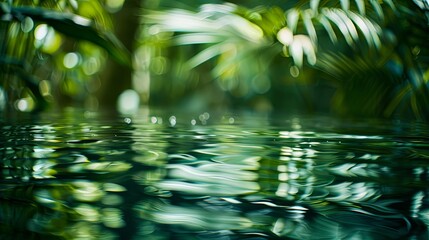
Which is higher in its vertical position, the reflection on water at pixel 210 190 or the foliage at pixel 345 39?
the foliage at pixel 345 39

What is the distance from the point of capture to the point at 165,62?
11.2ft

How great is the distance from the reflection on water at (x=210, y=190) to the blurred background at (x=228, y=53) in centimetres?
24

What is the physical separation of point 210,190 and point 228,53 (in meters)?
2.37

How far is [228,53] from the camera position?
2.70m

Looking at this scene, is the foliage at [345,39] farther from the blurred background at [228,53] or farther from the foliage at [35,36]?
the foliage at [35,36]

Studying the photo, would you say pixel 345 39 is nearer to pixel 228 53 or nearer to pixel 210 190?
pixel 228 53

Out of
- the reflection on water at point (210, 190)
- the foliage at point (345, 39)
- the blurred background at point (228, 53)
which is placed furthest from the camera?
the foliage at point (345, 39)

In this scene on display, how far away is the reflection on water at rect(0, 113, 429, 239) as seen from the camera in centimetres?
27

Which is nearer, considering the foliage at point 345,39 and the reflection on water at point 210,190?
the reflection on water at point 210,190

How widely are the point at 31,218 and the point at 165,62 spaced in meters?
3.18

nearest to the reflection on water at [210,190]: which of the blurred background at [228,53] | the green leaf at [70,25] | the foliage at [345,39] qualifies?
the green leaf at [70,25]

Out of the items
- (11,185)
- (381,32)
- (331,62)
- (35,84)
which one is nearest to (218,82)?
(331,62)

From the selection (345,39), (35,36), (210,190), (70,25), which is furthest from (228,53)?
(210,190)

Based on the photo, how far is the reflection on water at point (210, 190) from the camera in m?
0.27
